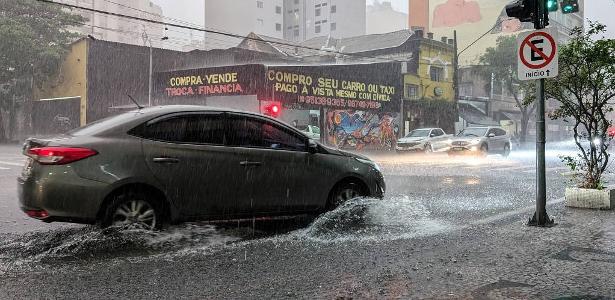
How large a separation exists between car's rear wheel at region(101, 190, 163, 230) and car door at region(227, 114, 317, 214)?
0.96m

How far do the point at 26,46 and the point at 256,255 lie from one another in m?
37.6

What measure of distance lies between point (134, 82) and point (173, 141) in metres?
37.6

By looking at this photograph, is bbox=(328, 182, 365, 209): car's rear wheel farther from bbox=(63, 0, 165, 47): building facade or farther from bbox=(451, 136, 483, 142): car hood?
bbox=(63, 0, 165, 47): building facade

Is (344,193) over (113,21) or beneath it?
beneath

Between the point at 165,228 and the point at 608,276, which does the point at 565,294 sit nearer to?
the point at 608,276

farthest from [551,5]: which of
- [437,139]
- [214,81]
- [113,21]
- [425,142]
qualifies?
[113,21]

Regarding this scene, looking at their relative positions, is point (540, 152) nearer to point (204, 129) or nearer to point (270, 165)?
point (270, 165)

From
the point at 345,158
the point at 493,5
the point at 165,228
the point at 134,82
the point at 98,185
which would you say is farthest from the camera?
the point at 493,5

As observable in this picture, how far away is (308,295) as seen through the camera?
166 inches

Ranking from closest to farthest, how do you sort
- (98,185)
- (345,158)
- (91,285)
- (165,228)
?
(91,285)
(98,185)
(165,228)
(345,158)

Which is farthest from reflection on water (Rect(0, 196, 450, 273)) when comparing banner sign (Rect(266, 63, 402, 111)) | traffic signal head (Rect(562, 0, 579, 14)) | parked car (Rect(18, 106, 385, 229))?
banner sign (Rect(266, 63, 402, 111))

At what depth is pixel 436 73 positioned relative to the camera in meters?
45.6

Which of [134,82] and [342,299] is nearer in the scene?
[342,299]

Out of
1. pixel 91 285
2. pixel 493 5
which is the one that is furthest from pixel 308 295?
pixel 493 5
